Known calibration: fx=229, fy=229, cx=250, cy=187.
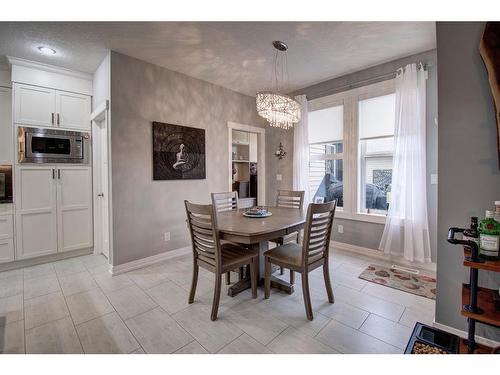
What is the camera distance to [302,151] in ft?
12.9

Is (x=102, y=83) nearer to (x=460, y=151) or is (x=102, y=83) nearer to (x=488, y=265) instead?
(x=460, y=151)

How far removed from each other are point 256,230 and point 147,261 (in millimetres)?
1928

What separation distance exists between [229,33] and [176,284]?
2700 millimetres

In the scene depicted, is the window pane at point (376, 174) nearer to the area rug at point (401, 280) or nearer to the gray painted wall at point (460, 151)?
the area rug at point (401, 280)

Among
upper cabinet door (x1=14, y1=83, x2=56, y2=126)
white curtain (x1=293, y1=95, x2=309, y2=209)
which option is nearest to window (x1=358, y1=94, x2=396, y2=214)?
white curtain (x1=293, y1=95, x2=309, y2=209)

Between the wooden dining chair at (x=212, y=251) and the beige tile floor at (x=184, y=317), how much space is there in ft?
0.66

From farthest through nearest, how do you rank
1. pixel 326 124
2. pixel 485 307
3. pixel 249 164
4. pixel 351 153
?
pixel 249 164, pixel 326 124, pixel 351 153, pixel 485 307

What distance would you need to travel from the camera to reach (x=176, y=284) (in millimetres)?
2471

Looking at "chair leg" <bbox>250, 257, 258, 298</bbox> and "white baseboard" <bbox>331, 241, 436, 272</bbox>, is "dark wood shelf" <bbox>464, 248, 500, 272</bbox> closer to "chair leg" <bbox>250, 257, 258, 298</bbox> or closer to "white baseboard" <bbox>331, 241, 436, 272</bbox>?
"chair leg" <bbox>250, 257, 258, 298</bbox>

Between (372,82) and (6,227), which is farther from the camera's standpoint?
(372,82)

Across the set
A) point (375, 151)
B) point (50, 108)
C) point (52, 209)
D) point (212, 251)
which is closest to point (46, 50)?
point (50, 108)

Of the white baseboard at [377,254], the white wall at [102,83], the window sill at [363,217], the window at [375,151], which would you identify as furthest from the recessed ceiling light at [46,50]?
the white baseboard at [377,254]
